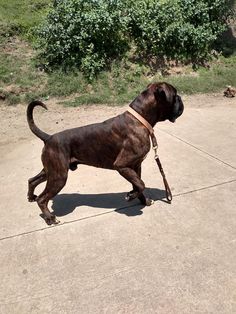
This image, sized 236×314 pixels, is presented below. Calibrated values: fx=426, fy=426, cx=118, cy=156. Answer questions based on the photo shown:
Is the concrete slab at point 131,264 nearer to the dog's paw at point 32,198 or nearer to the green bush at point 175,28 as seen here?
the dog's paw at point 32,198

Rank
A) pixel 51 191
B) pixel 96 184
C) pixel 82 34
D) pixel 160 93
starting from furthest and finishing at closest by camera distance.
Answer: pixel 82 34
pixel 96 184
pixel 51 191
pixel 160 93

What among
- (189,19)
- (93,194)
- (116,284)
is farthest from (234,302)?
(189,19)

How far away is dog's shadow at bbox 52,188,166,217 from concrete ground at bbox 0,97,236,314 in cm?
1

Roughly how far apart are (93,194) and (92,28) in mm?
5885

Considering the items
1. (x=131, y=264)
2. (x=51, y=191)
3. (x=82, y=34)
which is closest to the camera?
(x=131, y=264)

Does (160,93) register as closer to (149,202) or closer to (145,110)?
(145,110)

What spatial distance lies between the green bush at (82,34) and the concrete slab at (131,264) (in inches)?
237

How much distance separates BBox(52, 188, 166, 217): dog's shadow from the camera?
462 cm

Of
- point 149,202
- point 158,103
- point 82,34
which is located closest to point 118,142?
point 158,103

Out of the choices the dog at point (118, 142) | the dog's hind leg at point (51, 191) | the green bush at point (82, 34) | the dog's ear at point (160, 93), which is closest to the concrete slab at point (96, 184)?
the dog's hind leg at point (51, 191)

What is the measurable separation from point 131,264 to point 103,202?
1.28m

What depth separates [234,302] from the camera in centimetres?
308

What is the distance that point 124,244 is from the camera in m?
3.93

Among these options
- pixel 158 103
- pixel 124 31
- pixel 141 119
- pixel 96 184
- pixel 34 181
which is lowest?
pixel 96 184
